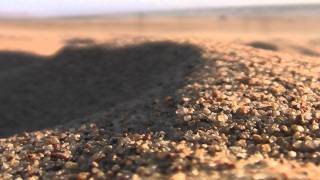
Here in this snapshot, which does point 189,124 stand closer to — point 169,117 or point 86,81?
point 169,117

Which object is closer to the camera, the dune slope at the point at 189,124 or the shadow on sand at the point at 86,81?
the dune slope at the point at 189,124

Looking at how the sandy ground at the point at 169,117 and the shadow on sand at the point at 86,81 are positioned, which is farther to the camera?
the shadow on sand at the point at 86,81

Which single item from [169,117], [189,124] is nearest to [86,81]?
[169,117]

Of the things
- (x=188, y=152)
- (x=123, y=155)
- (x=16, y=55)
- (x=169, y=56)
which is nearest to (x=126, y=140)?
(x=123, y=155)

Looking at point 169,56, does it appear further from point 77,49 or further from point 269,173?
point 269,173
